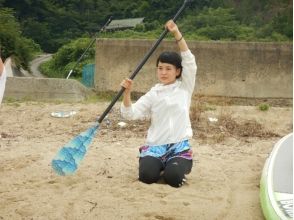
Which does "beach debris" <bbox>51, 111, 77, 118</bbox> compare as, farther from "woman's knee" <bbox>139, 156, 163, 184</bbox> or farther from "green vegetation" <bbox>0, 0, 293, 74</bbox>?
"green vegetation" <bbox>0, 0, 293, 74</bbox>

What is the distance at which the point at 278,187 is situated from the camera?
136 inches

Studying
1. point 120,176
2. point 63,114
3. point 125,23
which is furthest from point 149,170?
point 125,23

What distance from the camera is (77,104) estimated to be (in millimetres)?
9086

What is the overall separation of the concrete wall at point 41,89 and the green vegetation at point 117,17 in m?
5.61

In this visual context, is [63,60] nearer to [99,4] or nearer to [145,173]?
[99,4]

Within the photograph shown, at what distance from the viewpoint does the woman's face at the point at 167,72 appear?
13.1 ft

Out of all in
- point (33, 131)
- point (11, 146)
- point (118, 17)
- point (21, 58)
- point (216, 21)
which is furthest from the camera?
point (118, 17)

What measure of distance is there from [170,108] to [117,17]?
32.6m

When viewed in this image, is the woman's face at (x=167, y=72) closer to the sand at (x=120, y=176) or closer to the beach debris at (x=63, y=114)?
the sand at (x=120, y=176)

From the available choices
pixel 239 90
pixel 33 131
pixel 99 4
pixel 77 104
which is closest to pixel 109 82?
pixel 77 104

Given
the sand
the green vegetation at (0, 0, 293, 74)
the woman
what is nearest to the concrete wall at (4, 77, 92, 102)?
the sand

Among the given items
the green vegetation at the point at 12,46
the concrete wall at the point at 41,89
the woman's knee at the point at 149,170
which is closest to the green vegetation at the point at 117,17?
the green vegetation at the point at 12,46

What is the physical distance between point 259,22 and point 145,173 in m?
22.3

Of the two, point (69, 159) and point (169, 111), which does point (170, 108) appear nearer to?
point (169, 111)
